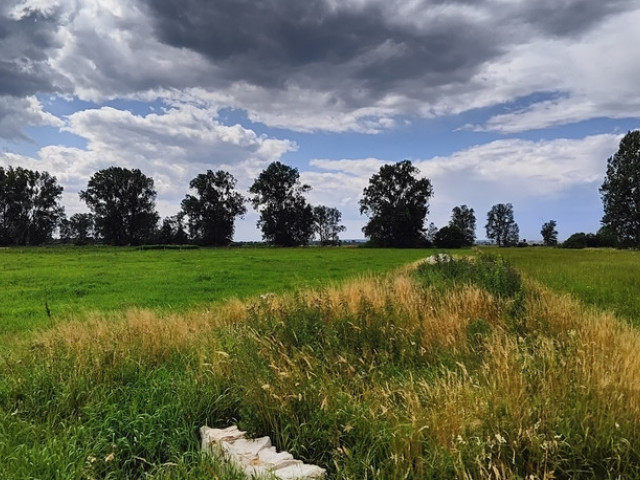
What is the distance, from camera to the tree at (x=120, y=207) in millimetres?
91338

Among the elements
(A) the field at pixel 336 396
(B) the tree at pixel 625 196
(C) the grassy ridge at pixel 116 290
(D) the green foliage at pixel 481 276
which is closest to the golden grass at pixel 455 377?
(A) the field at pixel 336 396

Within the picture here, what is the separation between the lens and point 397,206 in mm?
90250

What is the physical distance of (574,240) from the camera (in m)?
93.2

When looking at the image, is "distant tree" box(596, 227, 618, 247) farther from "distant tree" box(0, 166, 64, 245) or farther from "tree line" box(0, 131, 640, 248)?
"distant tree" box(0, 166, 64, 245)

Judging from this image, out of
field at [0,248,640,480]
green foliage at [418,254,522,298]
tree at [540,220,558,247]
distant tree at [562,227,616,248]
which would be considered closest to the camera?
field at [0,248,640,480]

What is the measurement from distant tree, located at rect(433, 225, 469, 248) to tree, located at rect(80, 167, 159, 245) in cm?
5918

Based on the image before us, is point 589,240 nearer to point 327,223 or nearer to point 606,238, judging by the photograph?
point 606,238

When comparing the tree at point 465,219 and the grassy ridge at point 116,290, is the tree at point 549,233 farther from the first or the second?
the grassy ridge at point 116,290

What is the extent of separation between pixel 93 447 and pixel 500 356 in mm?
4484

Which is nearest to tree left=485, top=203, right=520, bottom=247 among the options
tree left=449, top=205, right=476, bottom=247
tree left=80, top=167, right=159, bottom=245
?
tree left=449, top=205, right=476, bottom=247

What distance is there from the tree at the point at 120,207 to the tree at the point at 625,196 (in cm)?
8552

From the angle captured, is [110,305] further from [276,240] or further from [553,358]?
[276,240]

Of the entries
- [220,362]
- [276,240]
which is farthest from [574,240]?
[220,362]

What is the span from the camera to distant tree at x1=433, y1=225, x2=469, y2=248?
8897 cm
